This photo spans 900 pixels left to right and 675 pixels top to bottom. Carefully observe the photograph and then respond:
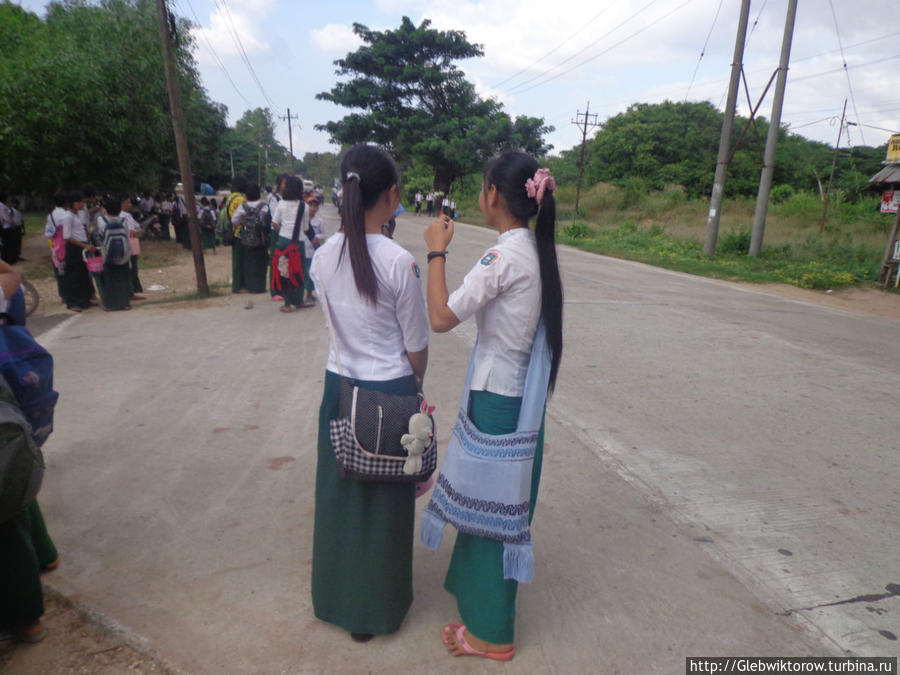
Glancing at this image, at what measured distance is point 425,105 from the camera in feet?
120

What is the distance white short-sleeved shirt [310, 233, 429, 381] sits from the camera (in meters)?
2.10

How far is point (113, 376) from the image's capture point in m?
5.41

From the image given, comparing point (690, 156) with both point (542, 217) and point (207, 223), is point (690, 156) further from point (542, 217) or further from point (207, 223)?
point (542, 217)

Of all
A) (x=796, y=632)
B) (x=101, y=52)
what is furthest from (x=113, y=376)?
(x=101, y=52)

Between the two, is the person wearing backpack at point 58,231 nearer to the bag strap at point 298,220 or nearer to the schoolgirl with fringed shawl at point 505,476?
the bag strap at point 298,220

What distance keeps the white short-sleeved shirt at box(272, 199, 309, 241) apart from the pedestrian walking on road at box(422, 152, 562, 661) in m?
5.75

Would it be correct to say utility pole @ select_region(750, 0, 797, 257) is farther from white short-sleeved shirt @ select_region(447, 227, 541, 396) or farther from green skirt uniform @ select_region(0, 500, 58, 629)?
green skirt uniform @ select_region(0, 500, 58, 629)

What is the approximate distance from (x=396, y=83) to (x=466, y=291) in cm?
3712

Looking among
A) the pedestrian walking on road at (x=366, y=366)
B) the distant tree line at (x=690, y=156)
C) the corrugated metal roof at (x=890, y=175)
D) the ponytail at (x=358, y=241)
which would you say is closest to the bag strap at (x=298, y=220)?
the pedestrian walking on road at (x=366, y=366)

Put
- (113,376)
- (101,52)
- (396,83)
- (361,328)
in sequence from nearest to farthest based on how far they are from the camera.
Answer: (361,328)
(113,376)
(101,52)
(396,83)

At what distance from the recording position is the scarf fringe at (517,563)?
2.20 m

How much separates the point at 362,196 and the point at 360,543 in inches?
48.4

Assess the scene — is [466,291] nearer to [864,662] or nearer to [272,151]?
[864,662]

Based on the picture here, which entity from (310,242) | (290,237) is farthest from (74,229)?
(310,242)
